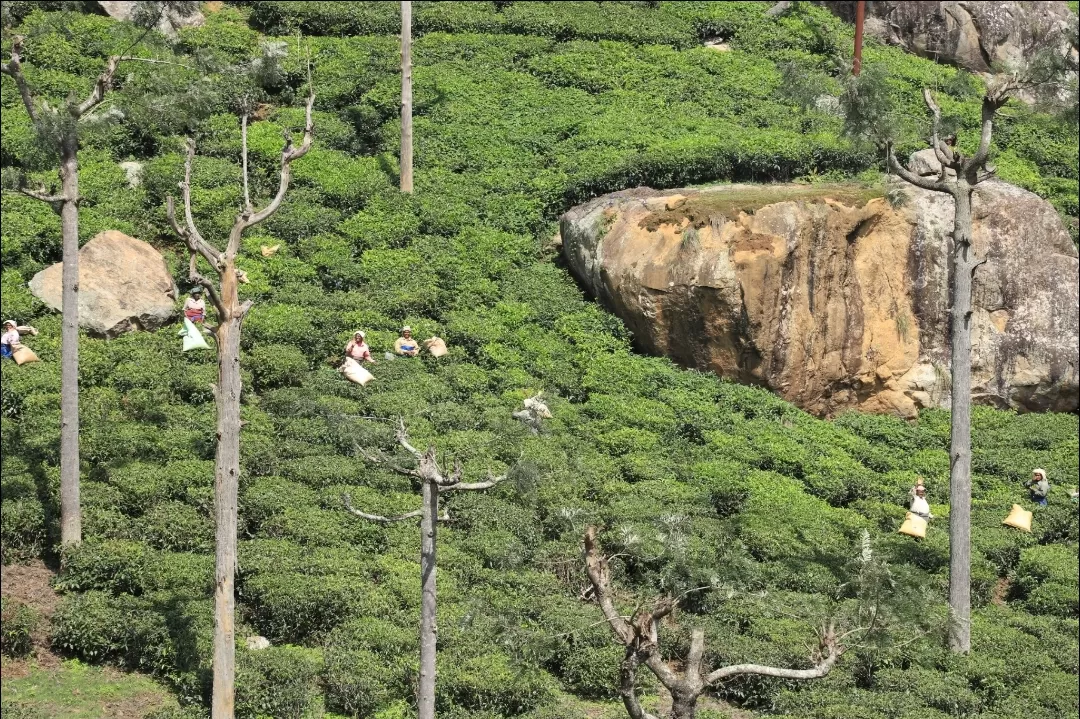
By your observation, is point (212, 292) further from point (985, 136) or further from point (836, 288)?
point (836, 288)

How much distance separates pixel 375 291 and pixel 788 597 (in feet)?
31.4

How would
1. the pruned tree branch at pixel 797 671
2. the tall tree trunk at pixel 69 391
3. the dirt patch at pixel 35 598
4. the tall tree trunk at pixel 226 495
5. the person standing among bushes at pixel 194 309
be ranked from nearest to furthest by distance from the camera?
the pruned tree branch at pixel 797 671 < the tall tree trunk at pixel 226 495 < the dirt patch at pixel 35 598 < the tall tree trunk at pixel 69 391 < the person standing among bushes at pixel 194 309

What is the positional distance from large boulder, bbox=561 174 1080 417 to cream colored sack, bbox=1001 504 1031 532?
3.25 m

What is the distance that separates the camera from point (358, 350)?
2223cm

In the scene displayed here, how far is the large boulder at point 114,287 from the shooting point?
73.7 ft

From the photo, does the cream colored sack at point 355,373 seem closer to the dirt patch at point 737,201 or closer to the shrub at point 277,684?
the dirt patch at point 737,201

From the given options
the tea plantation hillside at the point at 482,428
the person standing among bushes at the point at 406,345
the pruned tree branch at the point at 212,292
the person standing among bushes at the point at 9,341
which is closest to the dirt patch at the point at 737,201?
the tea plantation hillside at the point at 482,428

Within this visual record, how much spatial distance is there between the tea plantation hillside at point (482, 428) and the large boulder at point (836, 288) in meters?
0.64

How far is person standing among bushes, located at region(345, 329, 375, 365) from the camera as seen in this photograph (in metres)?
22.2

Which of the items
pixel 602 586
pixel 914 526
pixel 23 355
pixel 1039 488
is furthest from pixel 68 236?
pixel 1039 488

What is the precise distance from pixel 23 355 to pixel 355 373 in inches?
192

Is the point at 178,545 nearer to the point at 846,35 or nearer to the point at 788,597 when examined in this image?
the point at 788,597

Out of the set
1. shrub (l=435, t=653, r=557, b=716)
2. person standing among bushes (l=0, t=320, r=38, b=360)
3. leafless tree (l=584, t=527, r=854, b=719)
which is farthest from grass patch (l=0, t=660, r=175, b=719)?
person standing among bushes (l=0, t=320, r=38, b=360)

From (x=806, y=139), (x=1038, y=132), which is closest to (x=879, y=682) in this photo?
(x=806, y=139)
